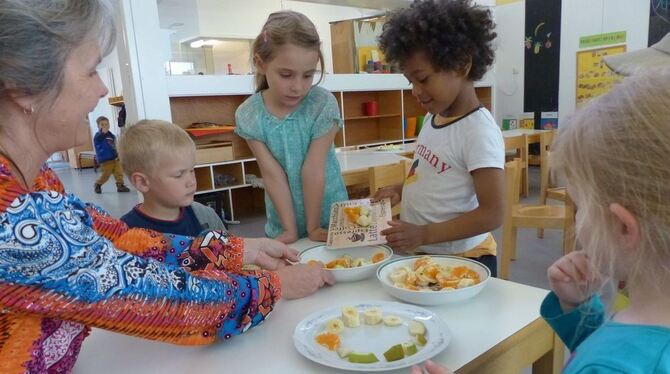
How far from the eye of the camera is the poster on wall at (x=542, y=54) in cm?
626

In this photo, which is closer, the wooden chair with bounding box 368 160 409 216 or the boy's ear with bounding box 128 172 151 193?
the boy's ear with bounding box 128 172 151 193

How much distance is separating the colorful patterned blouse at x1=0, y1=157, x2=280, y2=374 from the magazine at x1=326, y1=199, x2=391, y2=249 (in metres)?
0.41

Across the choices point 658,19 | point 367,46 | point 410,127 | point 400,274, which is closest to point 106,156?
point 367,46

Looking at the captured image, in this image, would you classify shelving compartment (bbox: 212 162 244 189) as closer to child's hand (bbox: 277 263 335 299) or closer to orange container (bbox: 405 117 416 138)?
orange container (bbox: 405 117 416 138)

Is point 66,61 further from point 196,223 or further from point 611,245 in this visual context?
point 196,223

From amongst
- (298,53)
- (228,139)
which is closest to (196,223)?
(298,53)

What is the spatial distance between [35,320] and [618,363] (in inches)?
29.2

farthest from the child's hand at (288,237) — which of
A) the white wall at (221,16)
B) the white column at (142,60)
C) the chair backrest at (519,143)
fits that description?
the white wall at (221,16)

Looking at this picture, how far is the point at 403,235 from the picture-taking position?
1.18 m

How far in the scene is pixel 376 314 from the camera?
82cm

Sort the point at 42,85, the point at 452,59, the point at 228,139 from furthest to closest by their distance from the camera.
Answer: the point at 228,139 < the point at 452,59 < the point at 42,85

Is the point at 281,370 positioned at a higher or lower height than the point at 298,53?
lower

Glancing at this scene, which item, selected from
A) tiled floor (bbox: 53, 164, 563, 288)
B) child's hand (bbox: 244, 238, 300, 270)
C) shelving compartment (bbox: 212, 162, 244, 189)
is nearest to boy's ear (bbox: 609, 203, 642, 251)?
child's hand (bbox: 244, 238, 300, 270)

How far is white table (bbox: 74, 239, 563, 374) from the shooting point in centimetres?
71
